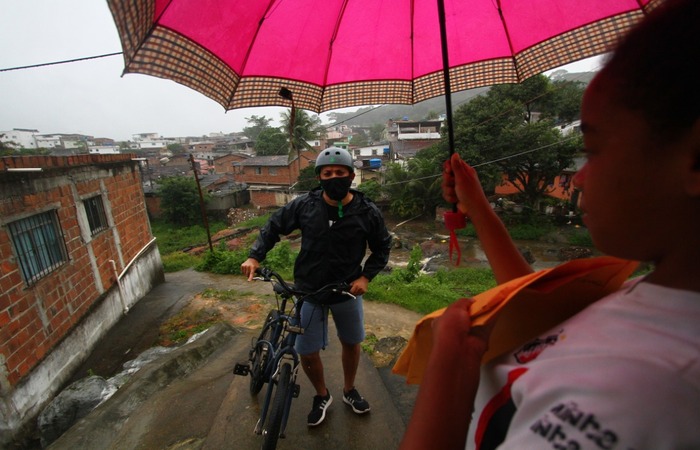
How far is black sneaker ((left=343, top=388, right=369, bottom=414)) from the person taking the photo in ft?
8.20

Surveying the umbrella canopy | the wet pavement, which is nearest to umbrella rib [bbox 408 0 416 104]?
the umbrella canopy

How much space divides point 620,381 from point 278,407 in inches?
82.1

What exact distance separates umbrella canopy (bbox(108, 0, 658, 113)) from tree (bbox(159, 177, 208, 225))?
2490 cm

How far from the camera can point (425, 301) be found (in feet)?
22.9

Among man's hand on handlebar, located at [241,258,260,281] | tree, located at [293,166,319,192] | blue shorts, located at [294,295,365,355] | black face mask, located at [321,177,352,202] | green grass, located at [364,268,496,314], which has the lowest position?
green grass, located at [364,268,496,314]

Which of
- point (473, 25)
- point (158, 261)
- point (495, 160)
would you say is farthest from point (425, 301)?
point (495, 160)

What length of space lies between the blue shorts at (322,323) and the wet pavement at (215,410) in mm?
636

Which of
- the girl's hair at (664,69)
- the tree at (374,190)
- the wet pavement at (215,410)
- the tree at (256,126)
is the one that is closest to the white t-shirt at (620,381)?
the girl's hair at (664,69)

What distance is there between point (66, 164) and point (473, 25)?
7734 millimetres

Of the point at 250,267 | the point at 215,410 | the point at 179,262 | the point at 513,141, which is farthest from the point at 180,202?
the point at 250,267

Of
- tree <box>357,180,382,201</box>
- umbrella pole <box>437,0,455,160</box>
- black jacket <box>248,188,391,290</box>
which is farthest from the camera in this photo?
tree <box>357,180,382,201</box>

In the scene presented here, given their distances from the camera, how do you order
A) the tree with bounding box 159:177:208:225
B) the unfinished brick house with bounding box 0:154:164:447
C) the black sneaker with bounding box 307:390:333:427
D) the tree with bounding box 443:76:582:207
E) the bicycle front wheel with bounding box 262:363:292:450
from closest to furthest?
1. the bicycle front wheel with bounding box 262:363:292:450
2. the black sneaker with bounding box 307:390:333:427
3. the unfinished brick house with bounding box 0:154:164:447
4. the tree with bounding box 443:76:582:207
5. the tree with bounding box 159:177:208:225

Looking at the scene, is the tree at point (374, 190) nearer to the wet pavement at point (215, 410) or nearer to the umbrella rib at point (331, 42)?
the wet pavement at point (215, 410)

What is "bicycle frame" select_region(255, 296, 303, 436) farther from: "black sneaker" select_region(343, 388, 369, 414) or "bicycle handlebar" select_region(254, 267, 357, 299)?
"black sneaker" select_region(343, 388, 369, 414)
